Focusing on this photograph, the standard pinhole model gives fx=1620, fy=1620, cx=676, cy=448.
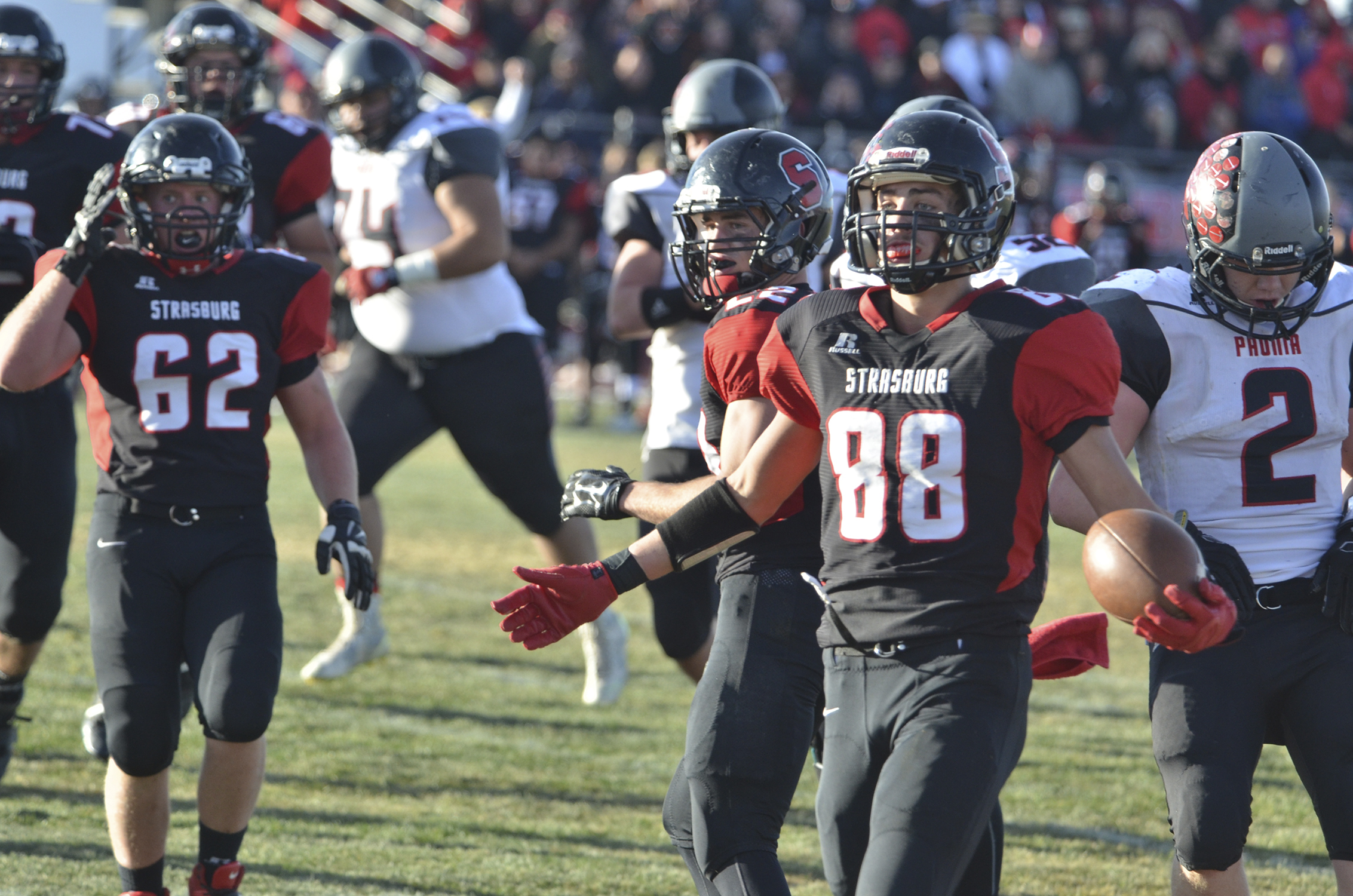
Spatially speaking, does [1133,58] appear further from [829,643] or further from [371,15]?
[829,643]

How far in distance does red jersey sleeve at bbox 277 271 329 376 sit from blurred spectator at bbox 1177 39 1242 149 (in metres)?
13.9

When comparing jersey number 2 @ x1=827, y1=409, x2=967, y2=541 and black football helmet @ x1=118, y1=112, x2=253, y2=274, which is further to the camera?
black football helmet @ x1=118, y1=112, x2=253, y2=274

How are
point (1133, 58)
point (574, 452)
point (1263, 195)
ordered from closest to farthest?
point (1263, 195) < point (574, 452) < point (1133, 58)

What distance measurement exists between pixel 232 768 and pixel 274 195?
7.18ft

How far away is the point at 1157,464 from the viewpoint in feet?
10.6

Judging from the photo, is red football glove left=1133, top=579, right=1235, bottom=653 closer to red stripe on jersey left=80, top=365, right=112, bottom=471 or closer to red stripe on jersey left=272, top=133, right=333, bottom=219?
red stripe on jersey left=80, top=365, right=112, bottom=471

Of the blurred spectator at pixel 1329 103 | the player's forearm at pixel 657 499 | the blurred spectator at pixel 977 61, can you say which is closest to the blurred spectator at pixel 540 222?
the blurred spectator at pixel 977 61

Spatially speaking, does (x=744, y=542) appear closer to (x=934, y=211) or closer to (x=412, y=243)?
(x=934, y=211)

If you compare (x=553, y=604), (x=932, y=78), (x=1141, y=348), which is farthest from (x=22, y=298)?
(x=932, y=78)

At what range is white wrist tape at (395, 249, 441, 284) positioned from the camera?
522cm

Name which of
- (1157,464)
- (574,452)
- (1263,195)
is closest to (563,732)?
(1157,464)

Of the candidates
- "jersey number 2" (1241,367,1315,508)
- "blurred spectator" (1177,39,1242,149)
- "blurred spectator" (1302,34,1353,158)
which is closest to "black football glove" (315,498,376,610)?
"jersey number 2" (1241,367,1315,508)

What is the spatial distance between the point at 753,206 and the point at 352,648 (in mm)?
2941

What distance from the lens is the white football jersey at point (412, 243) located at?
5.35 meters
